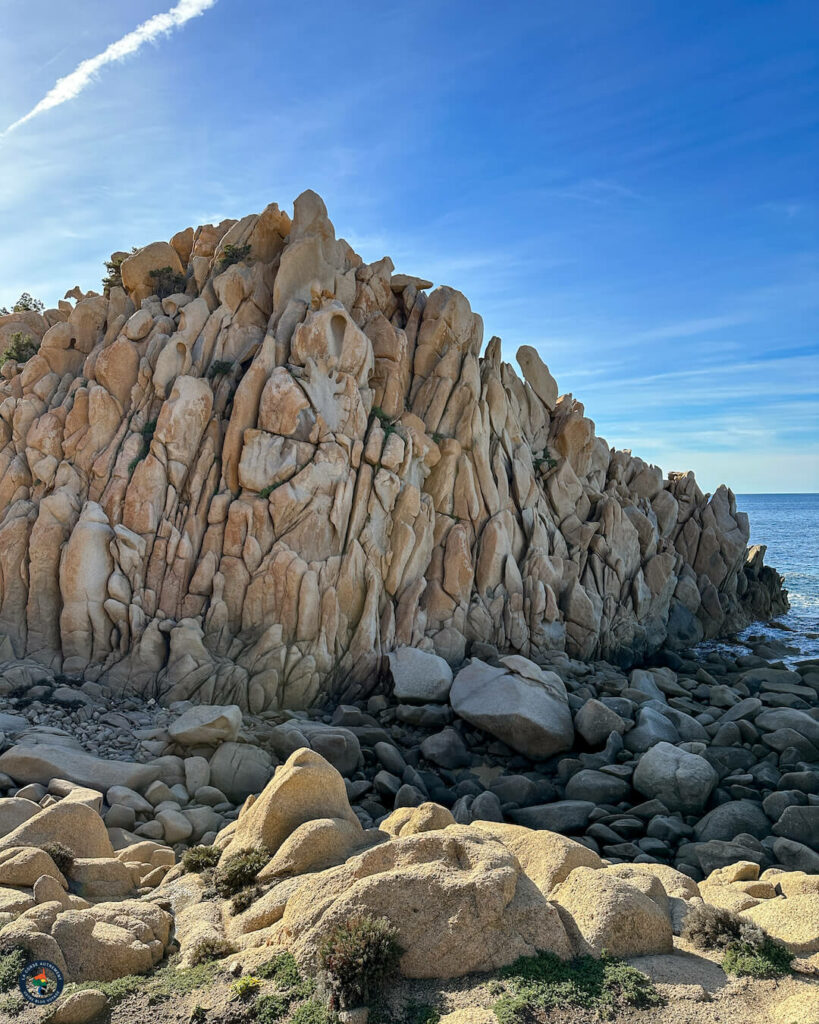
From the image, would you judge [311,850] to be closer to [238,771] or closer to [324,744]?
[238,771]

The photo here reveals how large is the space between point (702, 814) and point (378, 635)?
1550cm

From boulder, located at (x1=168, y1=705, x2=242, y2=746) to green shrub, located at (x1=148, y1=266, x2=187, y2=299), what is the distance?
78.9 feet

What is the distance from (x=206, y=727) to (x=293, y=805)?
33.5ft

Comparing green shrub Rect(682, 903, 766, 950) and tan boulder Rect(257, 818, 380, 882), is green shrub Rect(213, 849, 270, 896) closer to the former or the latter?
tan boulder Rect(257, 818, 380, 882)

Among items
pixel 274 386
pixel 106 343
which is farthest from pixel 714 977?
pixel 106 343

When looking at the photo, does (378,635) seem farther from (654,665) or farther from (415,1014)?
(415,1014)

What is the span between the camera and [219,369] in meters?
34.8

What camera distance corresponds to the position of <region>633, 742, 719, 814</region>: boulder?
76.9ft

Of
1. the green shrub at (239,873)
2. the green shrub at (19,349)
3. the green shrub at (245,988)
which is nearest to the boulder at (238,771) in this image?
the green shrub at (239,873)

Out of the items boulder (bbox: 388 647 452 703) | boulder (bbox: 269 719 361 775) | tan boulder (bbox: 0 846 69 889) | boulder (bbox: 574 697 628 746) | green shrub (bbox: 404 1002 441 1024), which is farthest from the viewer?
boulder (bbox: 388 647 452 703)

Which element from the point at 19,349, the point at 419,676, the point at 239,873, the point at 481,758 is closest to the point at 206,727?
the point at 419,676

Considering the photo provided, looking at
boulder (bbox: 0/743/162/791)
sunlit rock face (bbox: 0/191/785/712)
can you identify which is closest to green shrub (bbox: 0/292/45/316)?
sunlit rock face (bbox: 0/191/785/712)

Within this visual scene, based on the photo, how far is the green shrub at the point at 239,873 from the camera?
1492 cm

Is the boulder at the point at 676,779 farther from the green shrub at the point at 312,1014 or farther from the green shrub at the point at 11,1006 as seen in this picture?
the green shrub at the point at 11,1006
